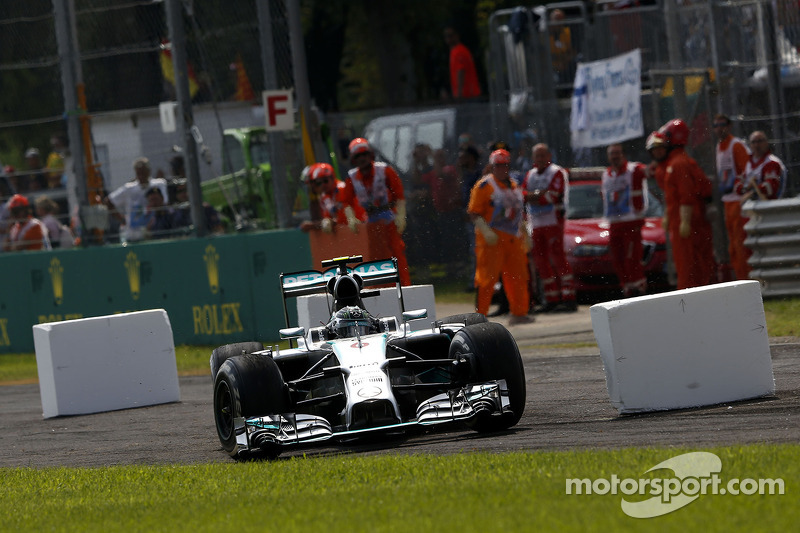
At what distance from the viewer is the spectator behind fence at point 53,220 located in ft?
65.2

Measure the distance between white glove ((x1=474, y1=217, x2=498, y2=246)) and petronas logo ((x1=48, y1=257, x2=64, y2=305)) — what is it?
6501mm

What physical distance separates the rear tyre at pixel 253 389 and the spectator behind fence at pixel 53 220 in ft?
37.2

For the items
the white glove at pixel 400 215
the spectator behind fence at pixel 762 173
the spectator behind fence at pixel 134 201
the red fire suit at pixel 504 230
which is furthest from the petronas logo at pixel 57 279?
the spectator behind fence at pixel 762 173

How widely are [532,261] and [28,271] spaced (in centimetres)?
728

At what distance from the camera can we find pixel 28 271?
20.2m

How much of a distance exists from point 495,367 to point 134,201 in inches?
417

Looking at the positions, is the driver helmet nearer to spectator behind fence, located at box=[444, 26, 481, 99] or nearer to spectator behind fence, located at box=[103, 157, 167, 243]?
spectator behind fence, located at box=[103, 157, 167, 243]

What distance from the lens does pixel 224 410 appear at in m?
9.37

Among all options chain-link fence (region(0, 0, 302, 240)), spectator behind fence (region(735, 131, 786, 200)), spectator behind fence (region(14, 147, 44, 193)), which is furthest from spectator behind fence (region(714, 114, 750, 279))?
spectator behind fence (region(14, 147, 44, 193))

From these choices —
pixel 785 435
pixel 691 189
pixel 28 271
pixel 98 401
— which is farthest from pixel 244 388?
pixel 28 271

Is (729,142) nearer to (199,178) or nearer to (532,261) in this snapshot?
(532,261)

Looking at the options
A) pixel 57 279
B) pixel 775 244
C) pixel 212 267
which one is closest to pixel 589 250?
pixel 775 244

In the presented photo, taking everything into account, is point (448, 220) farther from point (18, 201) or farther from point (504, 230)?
point (18, 201)

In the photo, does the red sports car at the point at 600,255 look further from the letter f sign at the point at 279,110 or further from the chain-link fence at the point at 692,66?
the letter f sign at the point at 279,110
